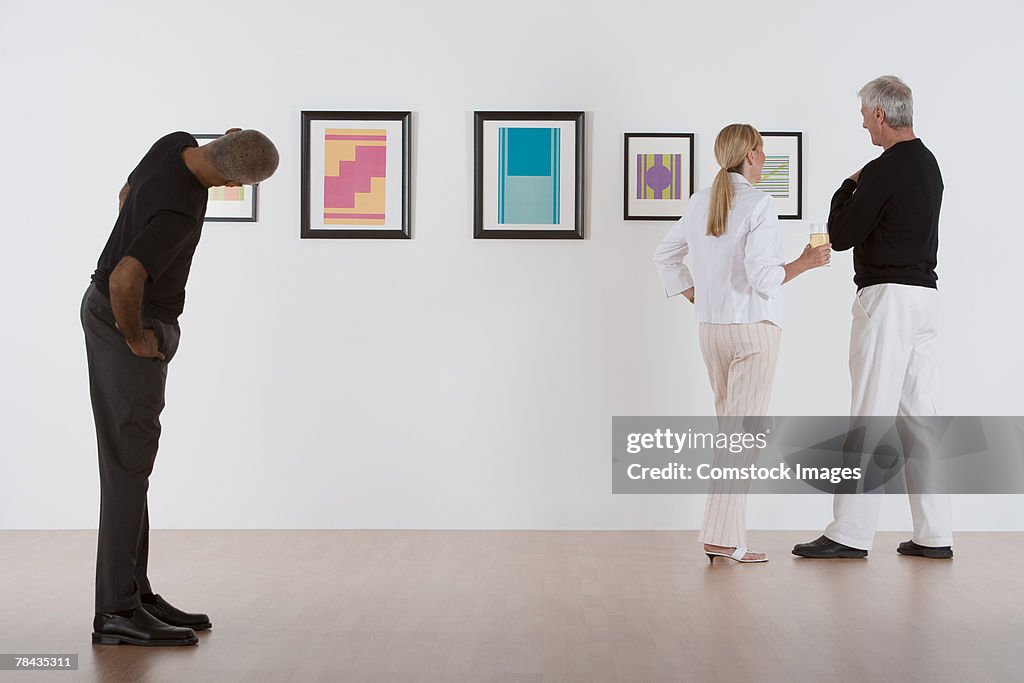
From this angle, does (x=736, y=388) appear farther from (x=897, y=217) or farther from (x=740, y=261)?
(x=897, y=217)

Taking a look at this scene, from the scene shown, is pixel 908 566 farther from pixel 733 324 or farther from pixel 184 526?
pixel 184 526

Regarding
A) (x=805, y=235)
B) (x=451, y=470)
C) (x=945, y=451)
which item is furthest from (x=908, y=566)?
(x=451, y=470)

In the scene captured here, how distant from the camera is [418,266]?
4422 millimetres

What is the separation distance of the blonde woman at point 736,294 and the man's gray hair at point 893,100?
54 cm

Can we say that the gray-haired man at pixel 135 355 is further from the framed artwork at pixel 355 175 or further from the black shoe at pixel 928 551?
the black shoe at pixel 928 551

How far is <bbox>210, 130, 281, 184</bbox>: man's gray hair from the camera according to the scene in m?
2.54

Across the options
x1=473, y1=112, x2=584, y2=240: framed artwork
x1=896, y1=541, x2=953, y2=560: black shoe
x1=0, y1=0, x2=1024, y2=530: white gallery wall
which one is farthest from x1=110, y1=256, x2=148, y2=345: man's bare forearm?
x1=896, y1=541, x2=953, y2=560: black shoe

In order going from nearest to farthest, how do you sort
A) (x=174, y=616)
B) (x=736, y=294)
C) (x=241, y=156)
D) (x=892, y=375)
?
(x=241, y=156), (x=174, y=616), (x=736, y=294), (x=892, y=375)

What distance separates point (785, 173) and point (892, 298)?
0.88 m

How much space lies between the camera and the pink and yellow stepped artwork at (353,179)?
4.40 meters

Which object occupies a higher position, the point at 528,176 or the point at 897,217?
the point at 528,176

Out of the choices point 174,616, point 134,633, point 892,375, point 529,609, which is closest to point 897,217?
point 892,375

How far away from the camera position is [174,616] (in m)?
2.75

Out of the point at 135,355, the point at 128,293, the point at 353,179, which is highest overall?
the point at 353,179
